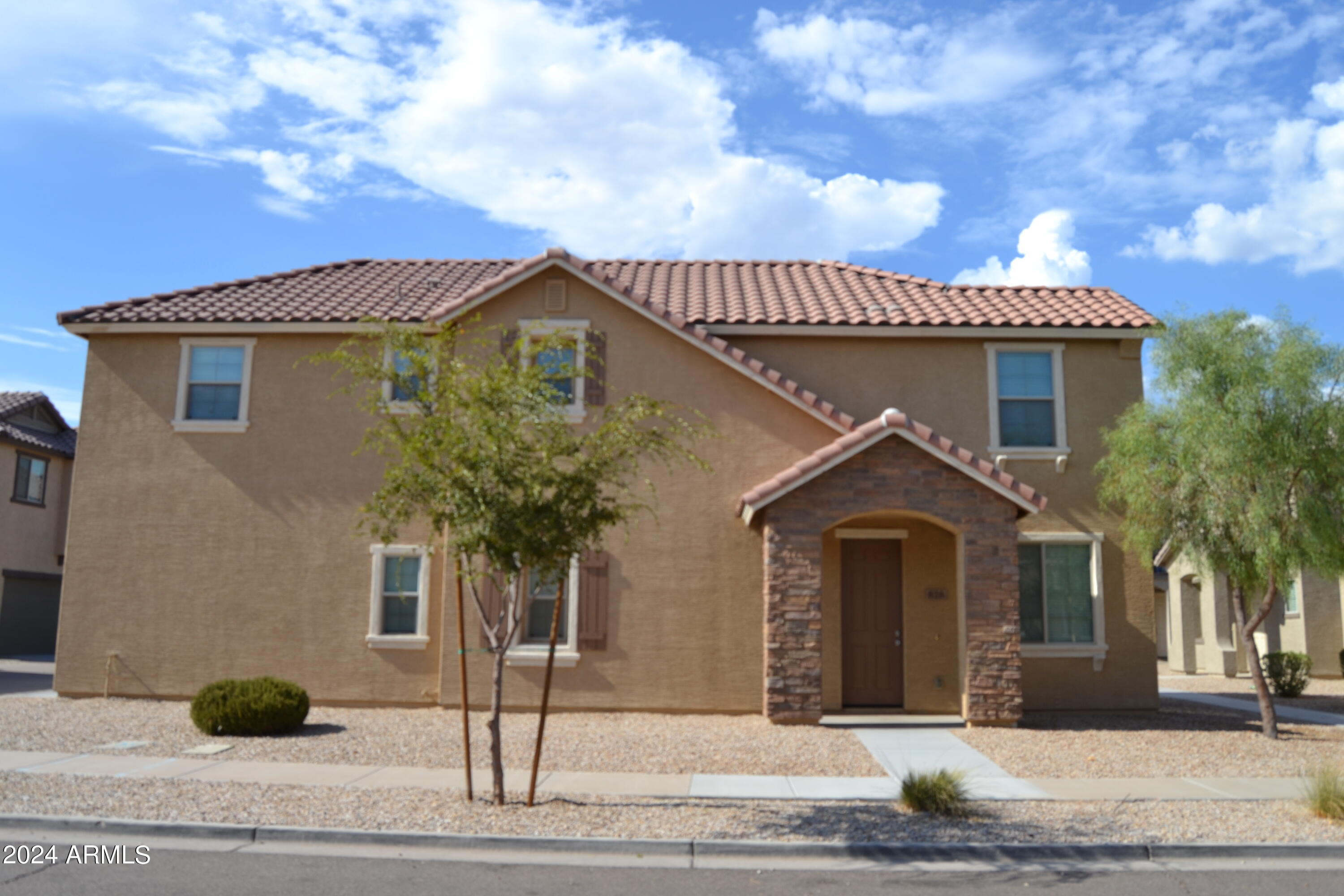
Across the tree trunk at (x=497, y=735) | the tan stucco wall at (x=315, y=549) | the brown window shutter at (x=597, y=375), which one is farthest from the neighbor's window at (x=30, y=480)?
the tree trunk at (x=497, y=735)

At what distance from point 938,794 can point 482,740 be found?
5.82 metres

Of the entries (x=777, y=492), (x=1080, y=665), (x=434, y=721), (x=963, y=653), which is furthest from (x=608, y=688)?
(x=1080, y=665)

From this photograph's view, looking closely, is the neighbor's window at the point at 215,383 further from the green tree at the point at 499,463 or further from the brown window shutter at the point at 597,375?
the green tree at the point at 499,463

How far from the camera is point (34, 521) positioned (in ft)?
91.5

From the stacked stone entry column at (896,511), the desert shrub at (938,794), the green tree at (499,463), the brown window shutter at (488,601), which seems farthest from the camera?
the brown window shutter at (488,601)

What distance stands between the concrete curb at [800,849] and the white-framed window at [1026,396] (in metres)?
8.70

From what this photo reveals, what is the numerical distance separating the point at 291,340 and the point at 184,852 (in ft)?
32.5

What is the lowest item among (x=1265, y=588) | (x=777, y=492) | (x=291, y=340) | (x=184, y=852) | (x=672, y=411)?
(x=184, y=852)

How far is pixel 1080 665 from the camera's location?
51.4 ft

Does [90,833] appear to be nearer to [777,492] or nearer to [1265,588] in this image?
[777,492]

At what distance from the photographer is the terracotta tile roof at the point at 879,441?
45.4 ft

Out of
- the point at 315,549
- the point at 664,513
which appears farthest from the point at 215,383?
the point at 664,513

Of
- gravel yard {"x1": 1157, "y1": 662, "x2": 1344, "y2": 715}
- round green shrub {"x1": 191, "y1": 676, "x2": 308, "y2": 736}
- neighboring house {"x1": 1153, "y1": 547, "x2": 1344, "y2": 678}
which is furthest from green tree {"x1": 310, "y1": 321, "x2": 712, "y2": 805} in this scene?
neighboring house {"x1": 1153, "y1": 547, "x2": 1344, "y2": 678}

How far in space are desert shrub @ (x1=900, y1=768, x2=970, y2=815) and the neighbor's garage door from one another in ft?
82.1
